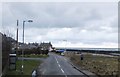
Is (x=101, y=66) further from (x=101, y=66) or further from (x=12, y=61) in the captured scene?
(x=12, y=61)

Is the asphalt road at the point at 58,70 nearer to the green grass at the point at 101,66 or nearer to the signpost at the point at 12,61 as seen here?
the green grass at the point at 101,66

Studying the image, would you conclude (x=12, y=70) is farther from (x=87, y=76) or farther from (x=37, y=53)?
(x=37, y=53)

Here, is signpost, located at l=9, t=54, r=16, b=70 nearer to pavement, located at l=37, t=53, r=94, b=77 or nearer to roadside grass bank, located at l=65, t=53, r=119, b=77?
pavement, located at l=37, t=53, r=94, b=77

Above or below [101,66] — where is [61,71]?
below

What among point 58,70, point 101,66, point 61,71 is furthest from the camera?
point 101,66

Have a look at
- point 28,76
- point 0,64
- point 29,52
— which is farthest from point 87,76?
point 29,52

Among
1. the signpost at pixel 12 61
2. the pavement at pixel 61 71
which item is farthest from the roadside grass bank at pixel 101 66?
the signpost at pixel 12 61

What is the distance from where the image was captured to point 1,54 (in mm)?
23641

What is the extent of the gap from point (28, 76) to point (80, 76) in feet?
19.4

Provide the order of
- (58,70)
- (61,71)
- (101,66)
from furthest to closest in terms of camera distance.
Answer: (101,66), (58,70), (61,71)

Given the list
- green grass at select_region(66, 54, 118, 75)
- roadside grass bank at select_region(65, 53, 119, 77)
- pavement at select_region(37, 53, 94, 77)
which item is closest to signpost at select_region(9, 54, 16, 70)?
pavement at select_region(37, 53, 94, 77)

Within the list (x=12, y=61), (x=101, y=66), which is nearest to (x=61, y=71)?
(x=101, y=66)

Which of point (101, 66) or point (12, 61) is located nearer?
point (12, 61)

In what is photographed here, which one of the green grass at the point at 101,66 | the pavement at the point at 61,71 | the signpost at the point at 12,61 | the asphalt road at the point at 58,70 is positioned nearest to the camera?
the signpost at the point at 12,61
